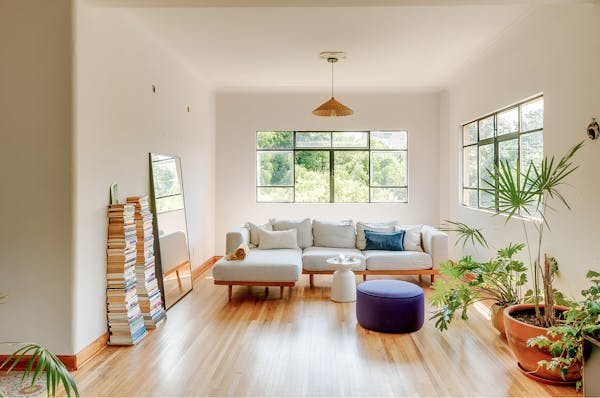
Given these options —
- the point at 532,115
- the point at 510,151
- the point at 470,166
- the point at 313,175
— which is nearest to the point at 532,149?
the point at 532,115

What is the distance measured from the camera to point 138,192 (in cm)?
409

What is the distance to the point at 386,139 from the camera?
7043mm

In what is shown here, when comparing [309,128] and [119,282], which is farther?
[309,128]

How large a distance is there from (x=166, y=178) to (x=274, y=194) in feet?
8.62

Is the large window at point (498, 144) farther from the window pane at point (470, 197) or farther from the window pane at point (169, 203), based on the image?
the window pane at point (169, 203)

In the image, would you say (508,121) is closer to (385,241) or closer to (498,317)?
(385,241)

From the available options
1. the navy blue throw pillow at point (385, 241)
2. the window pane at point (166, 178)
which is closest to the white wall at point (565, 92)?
the navy blue throw pillow at point (385, 241)

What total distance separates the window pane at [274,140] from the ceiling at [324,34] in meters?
1.14

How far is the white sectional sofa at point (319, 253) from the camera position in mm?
4715

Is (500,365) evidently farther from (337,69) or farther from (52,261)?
(337,69)

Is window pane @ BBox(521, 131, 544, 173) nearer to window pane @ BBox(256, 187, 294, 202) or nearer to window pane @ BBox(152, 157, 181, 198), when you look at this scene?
window pane @ BBox(256, 187, 294, 202)

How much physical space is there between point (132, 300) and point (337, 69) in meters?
3.94

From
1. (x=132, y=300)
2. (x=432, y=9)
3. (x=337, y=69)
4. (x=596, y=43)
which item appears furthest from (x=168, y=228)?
(x=596, y=43)

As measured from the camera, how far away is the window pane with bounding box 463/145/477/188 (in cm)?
575
